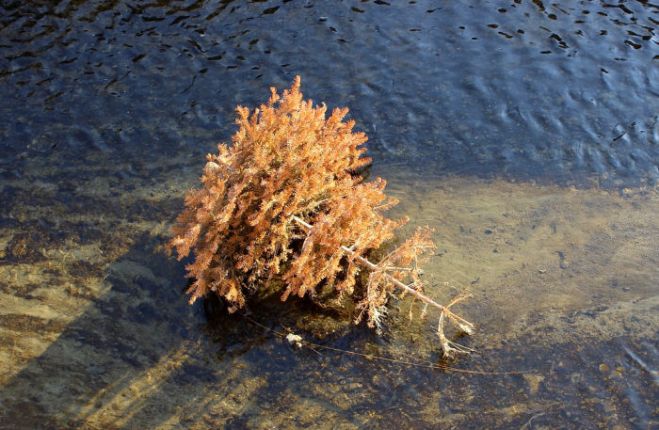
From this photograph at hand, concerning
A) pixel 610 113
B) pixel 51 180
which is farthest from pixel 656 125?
pixel 51 180

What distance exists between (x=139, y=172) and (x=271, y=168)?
2421 millimetres

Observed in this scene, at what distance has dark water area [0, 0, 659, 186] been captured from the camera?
8570mm

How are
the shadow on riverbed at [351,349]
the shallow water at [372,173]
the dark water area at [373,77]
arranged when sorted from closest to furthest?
1. the shadow on riverbed at [351,349]
2. the shallow water at [372,173]
3. the dark water area at [373,77]

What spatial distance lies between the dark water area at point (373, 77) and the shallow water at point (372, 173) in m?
0.03

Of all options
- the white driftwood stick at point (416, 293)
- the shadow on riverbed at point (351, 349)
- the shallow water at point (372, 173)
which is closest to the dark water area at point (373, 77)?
the shallow water at point (372, 173)

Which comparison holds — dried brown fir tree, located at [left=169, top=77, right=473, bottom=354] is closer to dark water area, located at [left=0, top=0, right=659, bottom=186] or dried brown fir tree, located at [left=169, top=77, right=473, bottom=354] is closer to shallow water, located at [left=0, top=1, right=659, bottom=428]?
shallow water, located at [left=0, top=1, right=659, bottom=428]

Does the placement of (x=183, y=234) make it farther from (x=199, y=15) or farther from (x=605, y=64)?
(x=605, y=64)

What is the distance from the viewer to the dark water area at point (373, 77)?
857 cm

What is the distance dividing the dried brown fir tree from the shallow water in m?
0.34

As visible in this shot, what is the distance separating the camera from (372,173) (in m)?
8.34

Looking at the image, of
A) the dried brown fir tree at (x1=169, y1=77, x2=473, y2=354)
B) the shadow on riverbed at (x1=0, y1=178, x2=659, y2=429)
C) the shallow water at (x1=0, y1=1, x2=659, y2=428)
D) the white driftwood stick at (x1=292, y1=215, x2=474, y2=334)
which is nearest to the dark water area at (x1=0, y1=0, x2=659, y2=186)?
the shallow water at (x1=0, y1=1, x2=659, y2=428)

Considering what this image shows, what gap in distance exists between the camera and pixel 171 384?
19.7ft

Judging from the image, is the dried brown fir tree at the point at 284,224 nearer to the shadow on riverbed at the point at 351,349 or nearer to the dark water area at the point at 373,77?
the shadow on riverbed at the point at 351,349

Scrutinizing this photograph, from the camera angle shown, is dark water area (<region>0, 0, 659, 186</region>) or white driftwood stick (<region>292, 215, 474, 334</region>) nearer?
white driftwood stick (<region>292, 215, 474, 334</region>)
